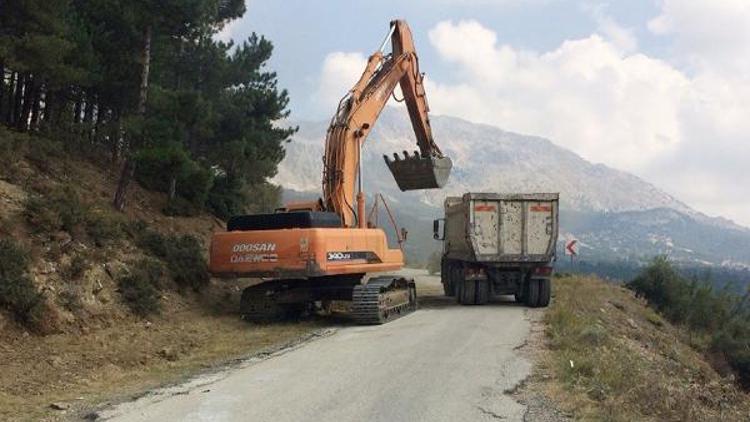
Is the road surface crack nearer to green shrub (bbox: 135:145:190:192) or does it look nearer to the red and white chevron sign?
green shrub (bbox: 135:145:190:192)

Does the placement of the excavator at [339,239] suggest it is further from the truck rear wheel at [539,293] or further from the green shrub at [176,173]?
the truck rear wheel at [539,293]

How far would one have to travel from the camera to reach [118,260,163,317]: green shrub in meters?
14.1

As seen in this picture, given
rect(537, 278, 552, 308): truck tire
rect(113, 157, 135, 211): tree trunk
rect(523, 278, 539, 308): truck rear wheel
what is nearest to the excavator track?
rect(523, 278, 539, 308): truck rear wheel

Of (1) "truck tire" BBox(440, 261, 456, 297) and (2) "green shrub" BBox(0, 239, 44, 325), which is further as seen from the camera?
(1) "truck tire" BBox(440, 261, 456, 297)

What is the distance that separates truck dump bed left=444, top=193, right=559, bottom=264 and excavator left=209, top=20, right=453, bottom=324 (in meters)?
1.61

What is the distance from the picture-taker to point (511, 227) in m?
20.0

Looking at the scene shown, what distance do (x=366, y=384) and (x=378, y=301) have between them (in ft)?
20.9

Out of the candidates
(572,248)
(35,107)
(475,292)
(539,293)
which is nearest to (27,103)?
(35,107)

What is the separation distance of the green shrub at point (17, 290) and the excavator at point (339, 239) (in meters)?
4.35

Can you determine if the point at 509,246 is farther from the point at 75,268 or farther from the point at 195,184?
the point at 75,268

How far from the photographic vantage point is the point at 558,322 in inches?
587

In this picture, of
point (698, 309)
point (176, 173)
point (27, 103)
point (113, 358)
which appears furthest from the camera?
point (698, 309)

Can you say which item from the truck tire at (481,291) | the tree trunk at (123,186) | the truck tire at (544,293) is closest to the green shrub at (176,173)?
the tree trunk at (123,186)

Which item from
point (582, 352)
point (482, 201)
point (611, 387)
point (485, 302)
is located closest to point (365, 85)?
point (482, 201)
